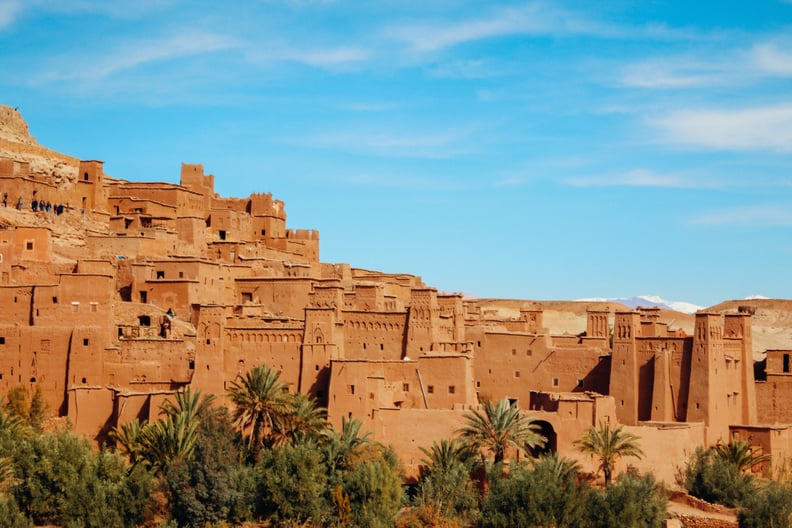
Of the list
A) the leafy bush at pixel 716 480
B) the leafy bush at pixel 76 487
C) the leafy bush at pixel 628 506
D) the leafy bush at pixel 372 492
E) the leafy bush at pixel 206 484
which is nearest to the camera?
the leafy bush at pixel 372 492

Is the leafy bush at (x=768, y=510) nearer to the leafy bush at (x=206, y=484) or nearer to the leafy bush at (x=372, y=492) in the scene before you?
the leafy bush at (x=372, y=492)

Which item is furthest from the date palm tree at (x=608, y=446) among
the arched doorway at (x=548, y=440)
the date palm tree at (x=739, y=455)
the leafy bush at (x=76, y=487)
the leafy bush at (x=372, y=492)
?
the leafy bush at (x=76, y=487)

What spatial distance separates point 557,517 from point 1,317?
18013 mm

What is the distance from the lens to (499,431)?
3591cm

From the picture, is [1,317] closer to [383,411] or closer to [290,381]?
[290,381]

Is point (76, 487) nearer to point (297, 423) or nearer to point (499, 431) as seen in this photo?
point (297, 423)

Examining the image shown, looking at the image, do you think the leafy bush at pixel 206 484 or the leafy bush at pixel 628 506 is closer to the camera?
the leafy bush at pixel 628 506

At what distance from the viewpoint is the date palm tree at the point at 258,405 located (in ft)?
120

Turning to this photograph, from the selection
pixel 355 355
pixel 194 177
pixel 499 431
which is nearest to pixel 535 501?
pixel 499 431

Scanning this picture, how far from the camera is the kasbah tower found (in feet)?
124

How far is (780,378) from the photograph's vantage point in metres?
42.0

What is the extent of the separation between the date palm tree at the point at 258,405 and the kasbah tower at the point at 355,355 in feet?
5.40

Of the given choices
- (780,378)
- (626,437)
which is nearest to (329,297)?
(626,437)

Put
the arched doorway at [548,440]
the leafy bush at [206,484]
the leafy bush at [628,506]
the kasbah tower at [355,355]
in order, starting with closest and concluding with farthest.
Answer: the leafy bush at [628,506], the leafy bush at [206,484], the arched doorway at [548,440], the kasbah tower at [355,355]
